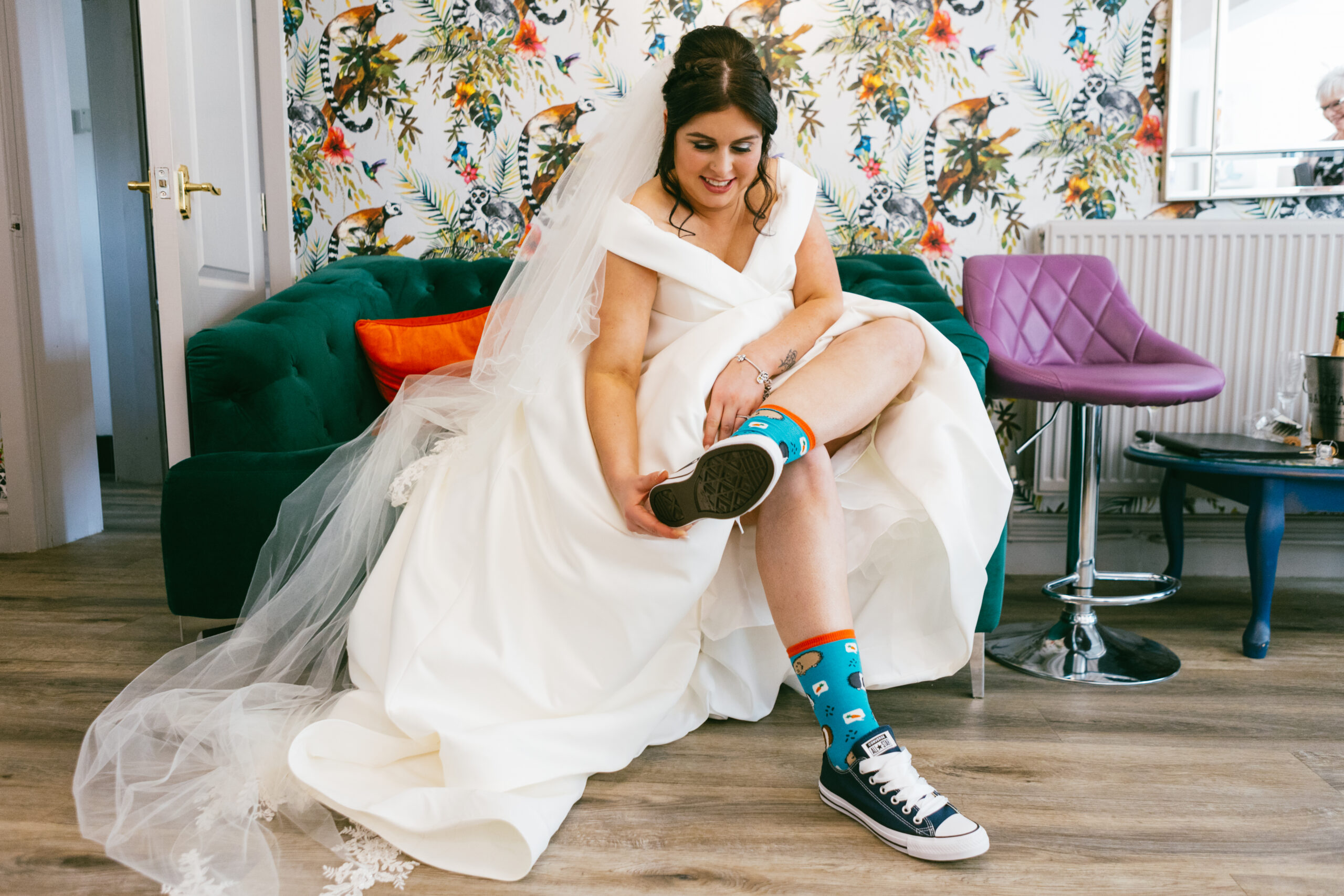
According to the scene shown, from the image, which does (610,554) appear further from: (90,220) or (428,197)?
(90,220)

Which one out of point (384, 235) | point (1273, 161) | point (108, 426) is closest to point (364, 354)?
point (384, 235)

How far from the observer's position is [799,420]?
1.22 metres

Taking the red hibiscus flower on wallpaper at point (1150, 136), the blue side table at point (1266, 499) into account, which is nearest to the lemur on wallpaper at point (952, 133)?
the red hibiscus flower on wallpaper at point (1150, 136)

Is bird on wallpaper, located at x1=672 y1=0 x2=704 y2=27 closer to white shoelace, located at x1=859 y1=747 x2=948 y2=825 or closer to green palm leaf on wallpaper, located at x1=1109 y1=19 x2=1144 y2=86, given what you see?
green palm leaf on wallpaper, located at x1=1109 y1=19 x2=1144 y2=86

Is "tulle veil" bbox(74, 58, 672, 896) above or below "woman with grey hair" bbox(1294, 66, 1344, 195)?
below

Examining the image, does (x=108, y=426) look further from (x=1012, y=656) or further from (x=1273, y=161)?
(x=1273, y=161)

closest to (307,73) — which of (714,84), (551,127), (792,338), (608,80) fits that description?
(551,127)

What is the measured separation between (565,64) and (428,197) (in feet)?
Answer: 1.82

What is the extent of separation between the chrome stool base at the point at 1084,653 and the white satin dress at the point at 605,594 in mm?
436

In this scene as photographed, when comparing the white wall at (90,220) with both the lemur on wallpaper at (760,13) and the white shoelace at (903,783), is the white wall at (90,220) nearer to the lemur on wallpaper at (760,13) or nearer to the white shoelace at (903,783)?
the lemur on wallpaper at (760,13)

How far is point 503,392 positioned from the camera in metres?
1.47

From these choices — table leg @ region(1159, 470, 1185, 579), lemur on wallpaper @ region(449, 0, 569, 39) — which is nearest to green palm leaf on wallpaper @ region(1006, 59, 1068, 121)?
table leg @ region(1159, 470, 1185, 579)

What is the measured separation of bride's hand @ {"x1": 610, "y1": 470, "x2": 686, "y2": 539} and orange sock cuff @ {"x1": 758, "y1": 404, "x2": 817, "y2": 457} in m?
0.18

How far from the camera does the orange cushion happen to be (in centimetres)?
202
